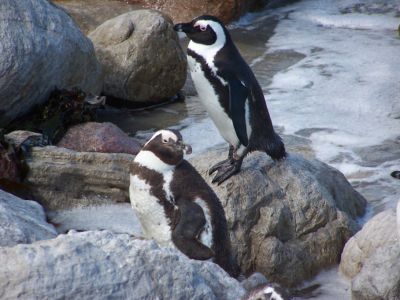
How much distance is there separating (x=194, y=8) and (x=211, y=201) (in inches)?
299

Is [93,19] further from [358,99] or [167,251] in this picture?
[167,251]

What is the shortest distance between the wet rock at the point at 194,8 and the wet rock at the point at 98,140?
192 inches

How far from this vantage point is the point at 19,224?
451 cm

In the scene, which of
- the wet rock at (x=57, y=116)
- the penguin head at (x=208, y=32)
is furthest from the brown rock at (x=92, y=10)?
the penguin head at (x=208, y=32)

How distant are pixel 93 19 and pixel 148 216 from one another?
22.0ft

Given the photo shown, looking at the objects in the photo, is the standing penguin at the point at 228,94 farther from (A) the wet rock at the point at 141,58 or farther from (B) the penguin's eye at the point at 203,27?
(A) the wet rock at the point at 141,58

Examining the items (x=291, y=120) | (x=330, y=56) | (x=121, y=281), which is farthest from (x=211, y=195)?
(x=330, y=56)

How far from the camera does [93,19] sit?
11414 mm

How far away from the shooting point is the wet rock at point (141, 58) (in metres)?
9.26

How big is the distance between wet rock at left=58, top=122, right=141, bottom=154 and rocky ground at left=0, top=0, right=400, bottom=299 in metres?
0.01

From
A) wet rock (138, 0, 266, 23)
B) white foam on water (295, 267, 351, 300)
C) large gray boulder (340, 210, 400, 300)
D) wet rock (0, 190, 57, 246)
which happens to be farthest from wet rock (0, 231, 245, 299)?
wet rock (138, 0, 266, 23)

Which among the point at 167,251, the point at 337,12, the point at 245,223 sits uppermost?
the point at 167,251

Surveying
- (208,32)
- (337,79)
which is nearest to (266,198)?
(208,32)

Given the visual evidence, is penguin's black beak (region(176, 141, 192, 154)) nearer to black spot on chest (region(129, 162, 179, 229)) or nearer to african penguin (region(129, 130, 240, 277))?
african penguin (region(129, 130, 240, 277))
